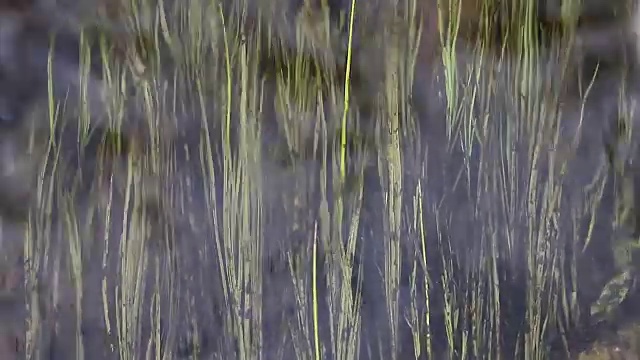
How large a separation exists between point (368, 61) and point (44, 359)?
25.0 inches

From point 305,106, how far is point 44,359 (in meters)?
0.52

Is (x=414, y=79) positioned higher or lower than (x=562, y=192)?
higher

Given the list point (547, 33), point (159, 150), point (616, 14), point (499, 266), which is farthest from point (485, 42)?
point (159, 150)

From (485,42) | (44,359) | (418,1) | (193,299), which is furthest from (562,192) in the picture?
(44,359)

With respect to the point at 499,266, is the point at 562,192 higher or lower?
higher

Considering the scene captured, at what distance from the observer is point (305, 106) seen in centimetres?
95

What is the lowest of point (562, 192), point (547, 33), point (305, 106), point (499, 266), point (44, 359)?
point (44, 359)

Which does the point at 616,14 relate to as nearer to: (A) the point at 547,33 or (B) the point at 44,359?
(A) the point at 547,33

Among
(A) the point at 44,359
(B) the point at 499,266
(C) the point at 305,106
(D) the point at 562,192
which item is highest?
(C) the point at 305,106

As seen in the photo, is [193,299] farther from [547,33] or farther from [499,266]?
[547,33]

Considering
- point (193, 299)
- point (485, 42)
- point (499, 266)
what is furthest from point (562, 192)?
point (193, 299)

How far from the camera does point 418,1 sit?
3.14ft

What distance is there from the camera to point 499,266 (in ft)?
3.14

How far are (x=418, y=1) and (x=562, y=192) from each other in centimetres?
36
